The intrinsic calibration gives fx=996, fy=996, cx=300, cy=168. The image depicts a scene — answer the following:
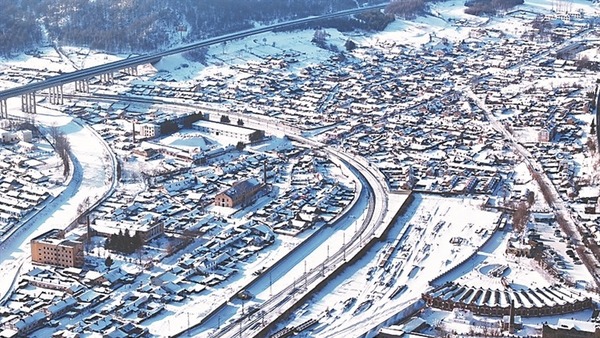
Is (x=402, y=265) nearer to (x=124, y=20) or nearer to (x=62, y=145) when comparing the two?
(x=62, y=145)

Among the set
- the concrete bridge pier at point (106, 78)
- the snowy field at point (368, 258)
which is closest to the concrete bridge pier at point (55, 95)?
the concrete bridge pier at point (106, 78)

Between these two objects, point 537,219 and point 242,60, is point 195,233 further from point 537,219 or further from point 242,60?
point 242,60

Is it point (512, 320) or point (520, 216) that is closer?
point (512, 320)

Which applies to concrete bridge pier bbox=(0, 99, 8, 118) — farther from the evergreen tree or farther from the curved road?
the evergreen tree

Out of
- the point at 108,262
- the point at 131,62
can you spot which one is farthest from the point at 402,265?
the point at 131,62

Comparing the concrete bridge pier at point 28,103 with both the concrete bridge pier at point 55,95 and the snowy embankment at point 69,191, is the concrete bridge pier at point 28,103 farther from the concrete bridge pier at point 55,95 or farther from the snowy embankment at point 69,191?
the concrete bridge pier at point 55,95

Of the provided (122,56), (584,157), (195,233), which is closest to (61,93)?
(122,56)
